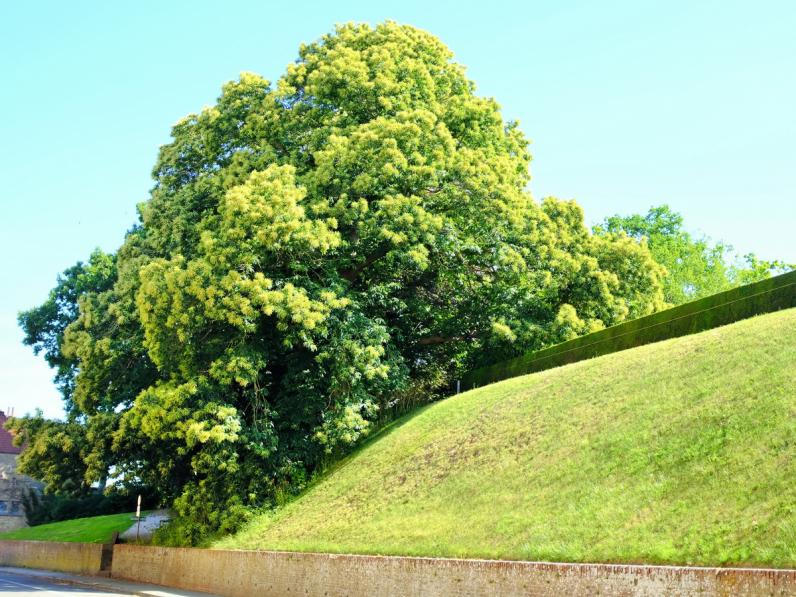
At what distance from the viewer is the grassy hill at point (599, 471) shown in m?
13.7

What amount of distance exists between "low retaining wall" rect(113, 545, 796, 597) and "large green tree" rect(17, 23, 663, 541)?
9.08ft

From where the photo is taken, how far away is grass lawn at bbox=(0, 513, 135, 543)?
3669 cm

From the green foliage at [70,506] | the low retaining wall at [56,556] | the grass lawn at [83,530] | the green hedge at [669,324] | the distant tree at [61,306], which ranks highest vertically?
the distant tree at [61,306]

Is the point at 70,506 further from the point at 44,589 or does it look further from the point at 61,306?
the point at 44,589

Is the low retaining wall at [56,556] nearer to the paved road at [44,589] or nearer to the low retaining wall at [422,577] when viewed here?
the paved road at [44,589]

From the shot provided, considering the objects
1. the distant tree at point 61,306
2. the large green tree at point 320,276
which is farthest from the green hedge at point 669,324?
the distant tree at point 61,306

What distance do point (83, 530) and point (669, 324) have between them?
2714 centimetres

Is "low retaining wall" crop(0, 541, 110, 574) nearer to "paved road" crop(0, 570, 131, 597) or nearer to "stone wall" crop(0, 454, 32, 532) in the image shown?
"paved road" crop(0, 570, 131, 597)

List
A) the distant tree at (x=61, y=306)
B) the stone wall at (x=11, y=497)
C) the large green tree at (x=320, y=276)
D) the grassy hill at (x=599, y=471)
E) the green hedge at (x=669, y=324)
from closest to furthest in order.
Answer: the grassy hill at (x=599, y=471)
the green hedge at (x=669, y=324)
the large green tree at (x=320, y=276)
the distant tree at (x=61, y=306)
the stone wall at (x=11, y=497)

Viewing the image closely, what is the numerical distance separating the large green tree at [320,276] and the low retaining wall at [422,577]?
2.77m

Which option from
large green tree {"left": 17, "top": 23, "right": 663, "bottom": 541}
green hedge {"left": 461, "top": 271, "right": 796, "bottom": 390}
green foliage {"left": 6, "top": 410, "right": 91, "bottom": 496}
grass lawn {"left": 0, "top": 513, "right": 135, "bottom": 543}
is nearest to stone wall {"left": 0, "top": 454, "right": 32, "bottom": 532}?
grass lawn {"left": 0, "top": 513, "right": 135, "bottom": 543}

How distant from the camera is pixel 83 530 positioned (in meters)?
39.5

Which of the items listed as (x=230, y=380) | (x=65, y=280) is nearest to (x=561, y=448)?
(x=230, y=380)

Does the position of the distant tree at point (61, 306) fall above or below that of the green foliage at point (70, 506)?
above
